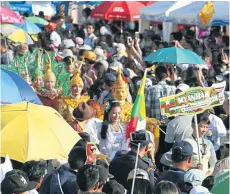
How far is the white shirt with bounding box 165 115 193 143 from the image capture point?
867cm

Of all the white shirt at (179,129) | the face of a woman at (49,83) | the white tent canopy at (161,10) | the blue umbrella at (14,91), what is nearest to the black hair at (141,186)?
the white shirt at (179,129)

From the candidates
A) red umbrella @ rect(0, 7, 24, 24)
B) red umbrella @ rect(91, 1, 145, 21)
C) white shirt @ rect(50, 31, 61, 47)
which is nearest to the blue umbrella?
red umbrella @ rect(0, 7, 24, 24)

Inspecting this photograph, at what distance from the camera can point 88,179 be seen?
18.7 ft

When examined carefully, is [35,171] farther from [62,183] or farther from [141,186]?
[141,186]

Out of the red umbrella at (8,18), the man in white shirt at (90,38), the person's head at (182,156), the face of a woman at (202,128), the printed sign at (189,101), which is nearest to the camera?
the person's head at (182,156)

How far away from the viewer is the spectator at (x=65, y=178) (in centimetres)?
631

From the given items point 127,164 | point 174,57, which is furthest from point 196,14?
point 127,164

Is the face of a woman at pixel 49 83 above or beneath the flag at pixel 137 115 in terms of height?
beneath

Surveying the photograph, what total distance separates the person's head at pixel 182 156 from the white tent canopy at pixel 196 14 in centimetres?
972

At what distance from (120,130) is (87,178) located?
106 inches

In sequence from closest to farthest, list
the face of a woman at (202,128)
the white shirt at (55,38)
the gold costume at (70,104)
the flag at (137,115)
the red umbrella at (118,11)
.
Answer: the flag at (137,115)
the face of a woman at (202,128)
the gold costume at (70,104)
the white shirt at (55,38)
the red umbrella at (118,11)

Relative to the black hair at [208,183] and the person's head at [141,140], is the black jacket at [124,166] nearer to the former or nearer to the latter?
the person's head at [141,140]

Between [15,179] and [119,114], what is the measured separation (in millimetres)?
2954

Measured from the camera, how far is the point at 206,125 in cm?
814
